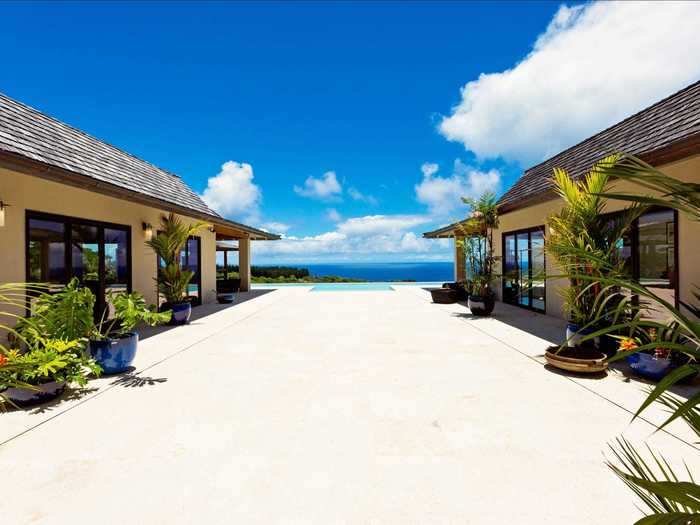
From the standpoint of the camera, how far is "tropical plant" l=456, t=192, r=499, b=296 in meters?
10.7

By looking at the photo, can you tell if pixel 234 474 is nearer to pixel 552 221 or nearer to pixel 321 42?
pixel 552 221

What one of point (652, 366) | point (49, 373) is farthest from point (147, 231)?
point (652, 366)

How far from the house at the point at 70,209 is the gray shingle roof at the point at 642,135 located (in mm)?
9053

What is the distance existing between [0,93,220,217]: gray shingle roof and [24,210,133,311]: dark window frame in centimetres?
104

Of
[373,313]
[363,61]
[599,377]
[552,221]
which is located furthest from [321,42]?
[599,377]

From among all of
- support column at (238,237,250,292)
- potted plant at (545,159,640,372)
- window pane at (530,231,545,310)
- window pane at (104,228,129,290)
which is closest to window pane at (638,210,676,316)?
potted plant at (545,159,640,372)

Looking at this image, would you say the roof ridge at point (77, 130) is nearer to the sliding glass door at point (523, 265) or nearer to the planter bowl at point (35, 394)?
the planter bowl at point (35, 394)

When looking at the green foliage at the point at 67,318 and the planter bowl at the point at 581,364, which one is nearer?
the green foliage at the point at 67,318

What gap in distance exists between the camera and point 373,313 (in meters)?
10.9

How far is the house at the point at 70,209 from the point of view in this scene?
5.86m

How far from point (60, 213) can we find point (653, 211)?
→ 1150 cm

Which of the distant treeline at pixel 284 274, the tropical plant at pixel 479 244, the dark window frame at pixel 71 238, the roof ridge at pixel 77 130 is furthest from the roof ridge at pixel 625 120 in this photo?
the distant treeline at pixel 284 274

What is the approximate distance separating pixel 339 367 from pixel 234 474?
2764mm

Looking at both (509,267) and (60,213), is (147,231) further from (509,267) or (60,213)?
(509,267)
